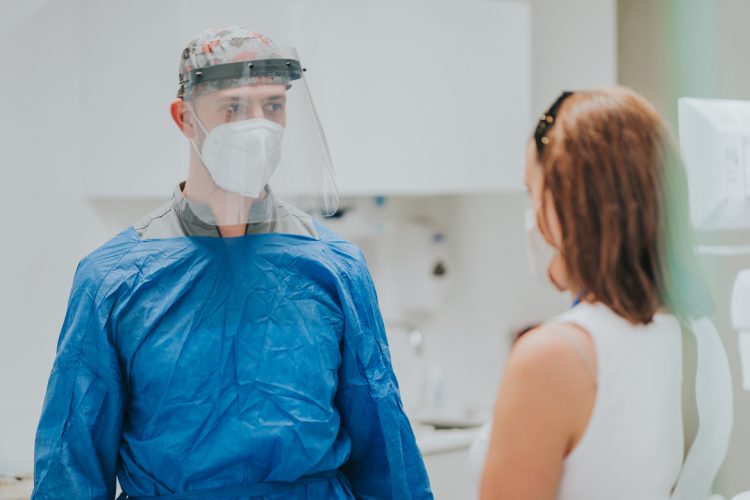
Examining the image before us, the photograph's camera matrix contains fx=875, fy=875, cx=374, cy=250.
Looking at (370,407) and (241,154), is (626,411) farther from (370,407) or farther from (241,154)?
(241,154)

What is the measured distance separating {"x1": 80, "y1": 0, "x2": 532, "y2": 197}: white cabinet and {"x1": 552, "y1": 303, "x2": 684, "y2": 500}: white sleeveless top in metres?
1.51

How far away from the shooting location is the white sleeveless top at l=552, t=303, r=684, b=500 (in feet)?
3.71

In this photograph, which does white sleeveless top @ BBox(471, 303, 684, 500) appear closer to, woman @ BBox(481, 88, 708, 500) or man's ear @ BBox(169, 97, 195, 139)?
woman @ BBox(481, 88, 708, 500)

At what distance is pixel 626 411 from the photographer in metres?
1.14

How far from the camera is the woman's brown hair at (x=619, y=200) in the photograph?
3.78 ft

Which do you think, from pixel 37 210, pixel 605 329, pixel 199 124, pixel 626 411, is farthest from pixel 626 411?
pixel 37 210

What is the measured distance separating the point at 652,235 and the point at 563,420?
27 centimetres

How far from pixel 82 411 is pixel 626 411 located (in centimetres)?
87

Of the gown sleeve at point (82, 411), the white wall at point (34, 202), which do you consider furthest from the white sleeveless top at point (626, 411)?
the white wall at point (34, 202)

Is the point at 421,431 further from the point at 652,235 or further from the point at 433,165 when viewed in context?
the point at 652,235

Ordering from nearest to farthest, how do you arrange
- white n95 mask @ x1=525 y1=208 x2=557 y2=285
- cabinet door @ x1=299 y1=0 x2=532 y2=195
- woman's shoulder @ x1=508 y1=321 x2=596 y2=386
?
woman's shoulder @ x1=508 y1=321 x2=596 y2=386
white n95 mask @ x1=525 y1=208 x2=557 y2=285
cabinet door @ x1=299 y1=0 x2=532 y2=195

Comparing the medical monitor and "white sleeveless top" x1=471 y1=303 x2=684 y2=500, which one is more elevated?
the medical monitor

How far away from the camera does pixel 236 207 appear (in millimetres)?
1574

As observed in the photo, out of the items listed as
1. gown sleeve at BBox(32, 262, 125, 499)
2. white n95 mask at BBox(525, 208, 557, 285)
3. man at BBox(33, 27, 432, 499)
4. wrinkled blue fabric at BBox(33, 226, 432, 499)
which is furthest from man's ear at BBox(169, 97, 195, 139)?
white n95 mask at BBox(525, 208, 557, 285)
